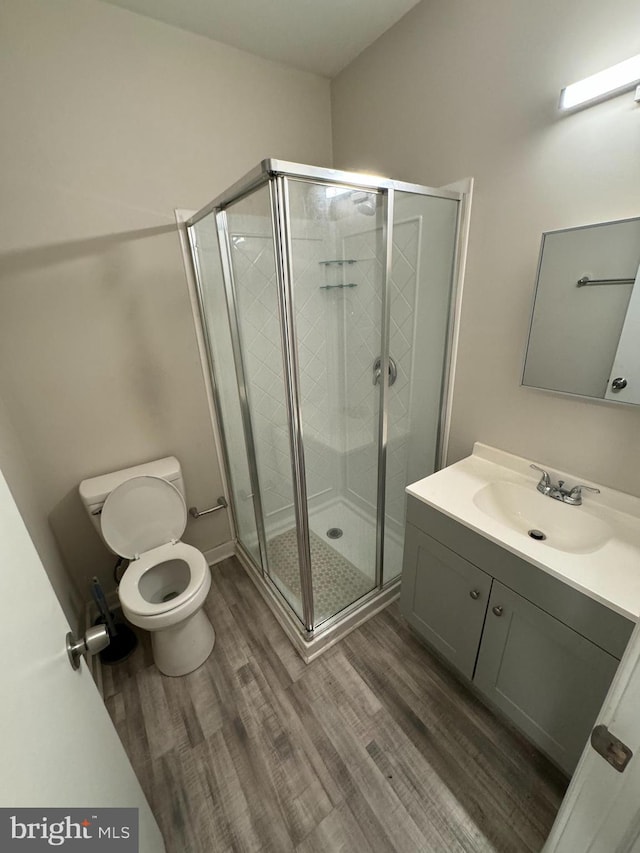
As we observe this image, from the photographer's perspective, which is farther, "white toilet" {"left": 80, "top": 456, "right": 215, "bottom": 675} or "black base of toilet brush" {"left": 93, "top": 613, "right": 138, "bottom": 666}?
"black base of toilet brush" {"left": 93, "top": 613, "right": 138, "bottom": 666}

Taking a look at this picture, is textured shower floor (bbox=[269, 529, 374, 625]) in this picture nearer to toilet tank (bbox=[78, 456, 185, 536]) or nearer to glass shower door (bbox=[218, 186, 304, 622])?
glass shower door (bbox=[218, 186, 304, 622])

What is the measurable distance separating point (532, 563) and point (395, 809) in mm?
954

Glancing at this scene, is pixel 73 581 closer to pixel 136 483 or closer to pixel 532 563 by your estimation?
pixel 136 483

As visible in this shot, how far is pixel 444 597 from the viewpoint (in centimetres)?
141

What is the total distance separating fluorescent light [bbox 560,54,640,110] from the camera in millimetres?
938

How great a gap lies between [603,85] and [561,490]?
128 cm

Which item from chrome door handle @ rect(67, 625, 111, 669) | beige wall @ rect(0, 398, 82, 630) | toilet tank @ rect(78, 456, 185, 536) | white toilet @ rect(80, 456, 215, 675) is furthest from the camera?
toilet tank @ rect(78, 456, 185, 536)

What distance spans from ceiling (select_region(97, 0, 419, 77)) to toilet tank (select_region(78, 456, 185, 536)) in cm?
185

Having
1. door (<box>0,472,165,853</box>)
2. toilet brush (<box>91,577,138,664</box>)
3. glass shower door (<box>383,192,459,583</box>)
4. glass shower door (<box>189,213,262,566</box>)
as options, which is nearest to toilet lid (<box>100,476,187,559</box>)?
toilet brush (<box>91,577,138,664</box>)

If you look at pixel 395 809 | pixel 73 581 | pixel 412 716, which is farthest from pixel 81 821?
pixel 73 581

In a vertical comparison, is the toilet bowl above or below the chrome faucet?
below

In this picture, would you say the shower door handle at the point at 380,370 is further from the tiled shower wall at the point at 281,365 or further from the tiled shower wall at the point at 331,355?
the tiled shower wall at the point at 281,365

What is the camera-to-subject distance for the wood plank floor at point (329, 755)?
1.11 m

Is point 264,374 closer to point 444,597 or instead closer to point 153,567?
point 153,567
